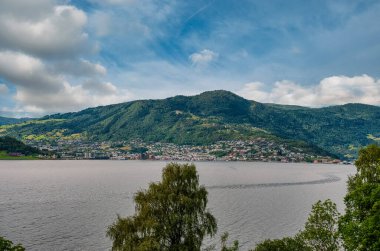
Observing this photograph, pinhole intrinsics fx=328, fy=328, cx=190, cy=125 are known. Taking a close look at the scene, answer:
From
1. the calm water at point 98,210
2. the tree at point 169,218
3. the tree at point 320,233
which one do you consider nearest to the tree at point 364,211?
the tree at point 320,233

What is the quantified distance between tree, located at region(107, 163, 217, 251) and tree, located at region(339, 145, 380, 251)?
17.0 m

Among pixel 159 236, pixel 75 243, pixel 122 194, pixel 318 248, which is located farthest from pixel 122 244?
pixel 122 194

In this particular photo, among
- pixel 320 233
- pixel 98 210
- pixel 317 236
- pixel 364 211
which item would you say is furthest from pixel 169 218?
pixel 98 210

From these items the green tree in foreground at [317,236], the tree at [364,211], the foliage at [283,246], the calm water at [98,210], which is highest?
the tree at [364,211]

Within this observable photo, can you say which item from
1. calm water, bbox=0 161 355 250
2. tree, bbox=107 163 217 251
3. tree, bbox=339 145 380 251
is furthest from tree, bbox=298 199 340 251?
calm water, bbox=0 161 355 250

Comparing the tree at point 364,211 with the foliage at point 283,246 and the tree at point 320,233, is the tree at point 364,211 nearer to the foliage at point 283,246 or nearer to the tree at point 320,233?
the tree at point 320,233

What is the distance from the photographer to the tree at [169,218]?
130 ft

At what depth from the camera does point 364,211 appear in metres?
34.9

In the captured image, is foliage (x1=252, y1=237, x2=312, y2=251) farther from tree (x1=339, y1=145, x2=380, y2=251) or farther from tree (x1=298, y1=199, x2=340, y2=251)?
tree (x1=339, y1=145, x2=380, y2=251)

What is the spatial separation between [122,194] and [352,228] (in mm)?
115592

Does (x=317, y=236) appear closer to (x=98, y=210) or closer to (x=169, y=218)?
(x=169, y=218)

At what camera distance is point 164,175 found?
4419 cm

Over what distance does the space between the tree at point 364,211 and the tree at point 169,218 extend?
55.9 feet

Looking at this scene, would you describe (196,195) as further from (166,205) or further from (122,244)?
(122,244)
